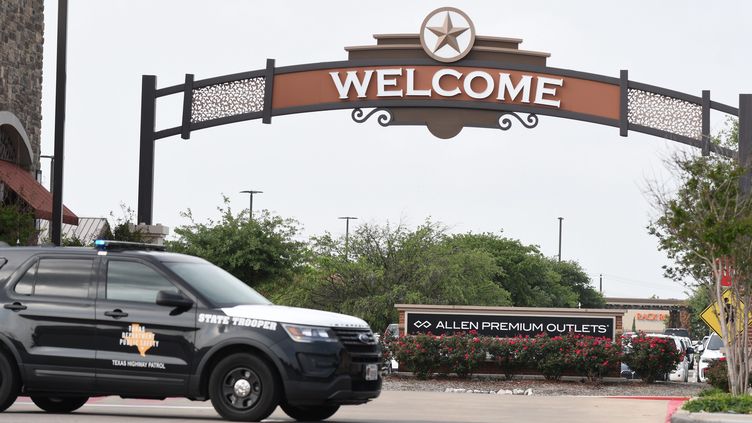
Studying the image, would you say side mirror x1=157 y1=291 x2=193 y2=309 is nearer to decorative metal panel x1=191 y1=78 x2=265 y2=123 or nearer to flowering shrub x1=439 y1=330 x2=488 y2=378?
flowering shrub x1=439 y1=330 x2=488 y2=378

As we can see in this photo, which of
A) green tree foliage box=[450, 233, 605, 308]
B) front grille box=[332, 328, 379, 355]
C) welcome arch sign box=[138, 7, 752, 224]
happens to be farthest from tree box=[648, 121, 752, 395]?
green tree foliage box=[450, 233, 605, 308]

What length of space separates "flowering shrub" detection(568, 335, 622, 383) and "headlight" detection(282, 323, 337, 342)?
48.5 feet

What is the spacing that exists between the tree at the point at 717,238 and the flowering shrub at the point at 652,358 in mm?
8195

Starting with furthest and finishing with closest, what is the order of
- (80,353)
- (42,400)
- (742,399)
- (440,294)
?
(440,294) < (742,399) < (42,400) < (80,353)

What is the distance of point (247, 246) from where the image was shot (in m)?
38.7

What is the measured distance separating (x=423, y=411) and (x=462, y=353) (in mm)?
10820

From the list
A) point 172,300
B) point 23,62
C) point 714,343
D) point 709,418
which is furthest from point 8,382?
point 714,343

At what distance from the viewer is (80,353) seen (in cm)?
1542

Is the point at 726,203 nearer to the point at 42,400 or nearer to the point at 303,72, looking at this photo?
the point at 42,400

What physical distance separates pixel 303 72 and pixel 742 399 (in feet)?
58.4

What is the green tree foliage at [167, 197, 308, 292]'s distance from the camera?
126ft

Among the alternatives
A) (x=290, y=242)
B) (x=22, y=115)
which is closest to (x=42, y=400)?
(x=22, y=115)

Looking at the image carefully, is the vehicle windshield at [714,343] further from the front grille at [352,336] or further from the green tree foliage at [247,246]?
the front grille at [352,336]

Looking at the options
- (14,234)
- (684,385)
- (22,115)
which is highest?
(22,115)
